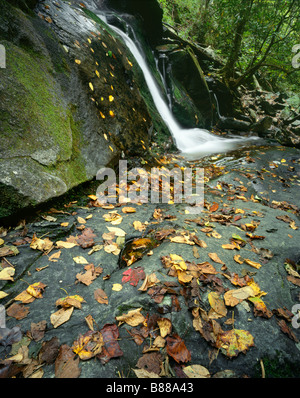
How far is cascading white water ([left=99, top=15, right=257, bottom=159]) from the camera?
21.9 feet

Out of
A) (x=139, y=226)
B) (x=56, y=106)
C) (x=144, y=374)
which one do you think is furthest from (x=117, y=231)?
(x=56, y=106)

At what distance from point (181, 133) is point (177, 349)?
7.54 meters

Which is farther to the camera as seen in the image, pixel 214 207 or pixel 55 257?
pixel 214 207

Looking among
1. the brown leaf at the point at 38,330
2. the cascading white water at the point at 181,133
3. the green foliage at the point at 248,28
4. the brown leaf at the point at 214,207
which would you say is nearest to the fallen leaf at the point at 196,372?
the brown leaf at the point at 38,330

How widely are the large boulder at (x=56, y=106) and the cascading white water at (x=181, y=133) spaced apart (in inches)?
105

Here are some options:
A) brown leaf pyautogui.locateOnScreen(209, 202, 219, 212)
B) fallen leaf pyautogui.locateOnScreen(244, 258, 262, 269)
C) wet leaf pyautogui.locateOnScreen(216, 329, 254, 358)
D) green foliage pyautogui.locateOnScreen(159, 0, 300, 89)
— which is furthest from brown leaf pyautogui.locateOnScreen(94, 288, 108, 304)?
green foliage pyautogui.locateOnScreen(159, 0, 300, 89)

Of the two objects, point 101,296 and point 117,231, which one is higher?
point 117,231

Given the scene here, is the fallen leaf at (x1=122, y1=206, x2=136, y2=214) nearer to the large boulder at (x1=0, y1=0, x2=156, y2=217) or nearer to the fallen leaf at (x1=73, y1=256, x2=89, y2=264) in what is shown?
the large boulder at (x1=0, y1=0, x2=156, y2=217)

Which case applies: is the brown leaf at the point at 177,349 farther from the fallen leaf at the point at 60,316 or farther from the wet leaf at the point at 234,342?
the fallen leaf at the point at 60,316

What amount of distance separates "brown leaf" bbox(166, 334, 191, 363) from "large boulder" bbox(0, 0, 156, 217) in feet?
5.95

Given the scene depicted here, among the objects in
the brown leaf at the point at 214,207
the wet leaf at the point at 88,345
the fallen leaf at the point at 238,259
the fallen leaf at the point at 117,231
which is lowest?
the wet leaf at the point at 88,345

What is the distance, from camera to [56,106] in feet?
8.93

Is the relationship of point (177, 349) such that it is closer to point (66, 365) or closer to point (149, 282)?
point (149, 282)

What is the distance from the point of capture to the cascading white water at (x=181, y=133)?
6.69 meters
